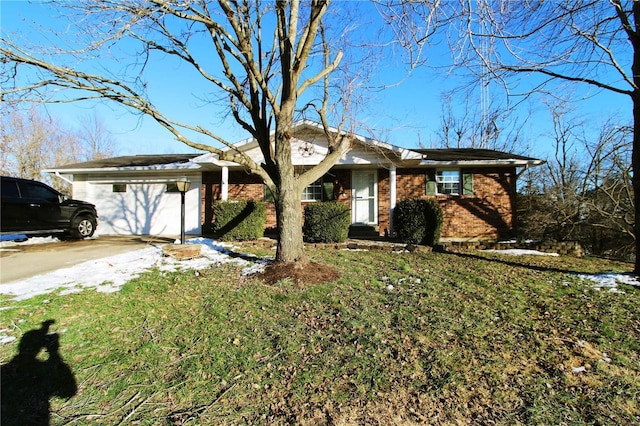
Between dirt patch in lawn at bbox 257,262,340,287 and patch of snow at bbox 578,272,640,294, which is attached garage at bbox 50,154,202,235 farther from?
patch of snow at bbox 578,272,640,294

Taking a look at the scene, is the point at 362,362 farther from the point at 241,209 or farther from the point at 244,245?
the point at 241,209

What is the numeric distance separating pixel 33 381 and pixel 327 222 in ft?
24.1

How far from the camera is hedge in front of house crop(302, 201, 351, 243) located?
9672 mm

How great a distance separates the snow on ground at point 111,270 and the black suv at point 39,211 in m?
3.50

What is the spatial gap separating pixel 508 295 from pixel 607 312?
1.17 metres

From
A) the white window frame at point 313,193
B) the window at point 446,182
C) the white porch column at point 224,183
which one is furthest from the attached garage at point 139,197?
the window at point 446,182

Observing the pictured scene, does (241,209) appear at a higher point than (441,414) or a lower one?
higher

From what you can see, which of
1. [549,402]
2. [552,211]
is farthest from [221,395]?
[552,211]

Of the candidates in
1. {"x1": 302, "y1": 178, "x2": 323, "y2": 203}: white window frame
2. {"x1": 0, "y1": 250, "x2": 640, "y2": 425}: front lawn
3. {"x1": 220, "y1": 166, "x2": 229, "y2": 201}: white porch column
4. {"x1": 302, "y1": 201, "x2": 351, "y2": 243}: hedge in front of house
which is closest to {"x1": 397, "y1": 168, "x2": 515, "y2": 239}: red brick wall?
{"x1": 302, "y1": 201, "x2": 351, "y2": 243}: hedge in front of house

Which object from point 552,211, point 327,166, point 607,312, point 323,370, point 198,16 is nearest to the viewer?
point 323,370

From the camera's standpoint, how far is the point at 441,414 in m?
2.54

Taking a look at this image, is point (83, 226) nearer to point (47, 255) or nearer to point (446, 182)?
point (47, 255)

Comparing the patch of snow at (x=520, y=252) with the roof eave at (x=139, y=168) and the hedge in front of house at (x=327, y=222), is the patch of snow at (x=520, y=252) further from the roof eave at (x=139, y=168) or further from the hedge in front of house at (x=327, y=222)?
the roof eave at (x=139, y=168)

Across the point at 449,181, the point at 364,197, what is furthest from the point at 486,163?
the point at 364,197
